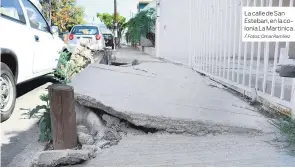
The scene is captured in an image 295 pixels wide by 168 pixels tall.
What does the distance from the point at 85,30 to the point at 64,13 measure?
17.7 m

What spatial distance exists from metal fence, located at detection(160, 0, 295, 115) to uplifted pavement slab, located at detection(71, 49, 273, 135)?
0.27 m

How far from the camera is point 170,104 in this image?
3393 millimetres

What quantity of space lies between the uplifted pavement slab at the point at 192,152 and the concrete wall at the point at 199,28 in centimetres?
173

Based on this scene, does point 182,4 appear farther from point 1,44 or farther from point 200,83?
point 1,44

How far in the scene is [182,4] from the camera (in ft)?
26.8

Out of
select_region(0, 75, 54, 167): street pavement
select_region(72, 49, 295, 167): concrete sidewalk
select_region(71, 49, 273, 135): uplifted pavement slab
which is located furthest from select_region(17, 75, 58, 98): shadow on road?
select_region(72, 49, 295, 167): concrete sidewalk

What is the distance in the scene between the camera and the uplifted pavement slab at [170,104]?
2.94 m

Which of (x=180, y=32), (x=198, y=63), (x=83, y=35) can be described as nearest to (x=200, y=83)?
(x=198, y=63)

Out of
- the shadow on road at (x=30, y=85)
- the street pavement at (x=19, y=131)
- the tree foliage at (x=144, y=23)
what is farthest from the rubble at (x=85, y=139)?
the tree foliage at (x=144, y=23)

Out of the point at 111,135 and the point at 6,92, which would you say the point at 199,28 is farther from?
the point at 6,92

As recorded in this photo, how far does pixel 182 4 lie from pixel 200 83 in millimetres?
3950

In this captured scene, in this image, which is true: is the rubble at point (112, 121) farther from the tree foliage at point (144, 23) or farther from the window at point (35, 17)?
the tree foliage at point (144, 23)

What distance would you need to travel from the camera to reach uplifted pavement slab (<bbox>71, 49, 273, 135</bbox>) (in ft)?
9.64

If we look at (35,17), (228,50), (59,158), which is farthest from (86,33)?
(59,158)
